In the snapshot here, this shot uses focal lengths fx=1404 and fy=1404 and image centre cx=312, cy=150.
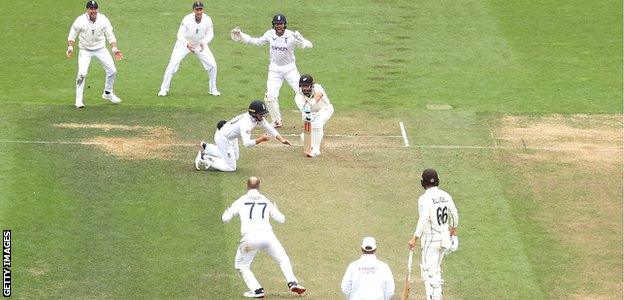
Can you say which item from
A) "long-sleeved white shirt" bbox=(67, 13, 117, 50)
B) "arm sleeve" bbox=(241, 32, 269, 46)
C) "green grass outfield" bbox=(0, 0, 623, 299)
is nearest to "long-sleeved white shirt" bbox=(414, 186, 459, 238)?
"green grass outfield" bbox=(0, 0, 623, 299)

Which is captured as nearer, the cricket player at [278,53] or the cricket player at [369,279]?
the cricket player at [369,279]

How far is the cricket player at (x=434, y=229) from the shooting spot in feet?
70.8

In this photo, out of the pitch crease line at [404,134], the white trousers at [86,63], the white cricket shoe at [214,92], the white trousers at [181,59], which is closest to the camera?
the pitch crease line at [404,134]

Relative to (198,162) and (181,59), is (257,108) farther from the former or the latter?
(181,59)

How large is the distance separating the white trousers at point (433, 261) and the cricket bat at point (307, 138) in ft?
24.1

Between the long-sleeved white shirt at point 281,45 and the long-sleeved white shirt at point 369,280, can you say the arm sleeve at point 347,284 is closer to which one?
the long-sleeved white shirt at point 369,280

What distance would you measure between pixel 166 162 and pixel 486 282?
334 inches

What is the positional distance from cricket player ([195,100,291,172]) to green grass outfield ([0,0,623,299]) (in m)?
0.40

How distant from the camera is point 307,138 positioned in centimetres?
2898

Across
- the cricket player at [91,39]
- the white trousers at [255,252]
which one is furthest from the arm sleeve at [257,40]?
the white trousers at [255,252]

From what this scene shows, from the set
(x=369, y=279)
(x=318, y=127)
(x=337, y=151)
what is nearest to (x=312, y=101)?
(x=318, y=127)

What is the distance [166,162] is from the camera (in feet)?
94.8

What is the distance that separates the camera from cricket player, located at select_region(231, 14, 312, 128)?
30.5 metres

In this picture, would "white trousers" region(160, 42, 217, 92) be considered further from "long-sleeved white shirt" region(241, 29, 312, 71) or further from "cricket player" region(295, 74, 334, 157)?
"cricket player" region(295, 74, 334, 157)
